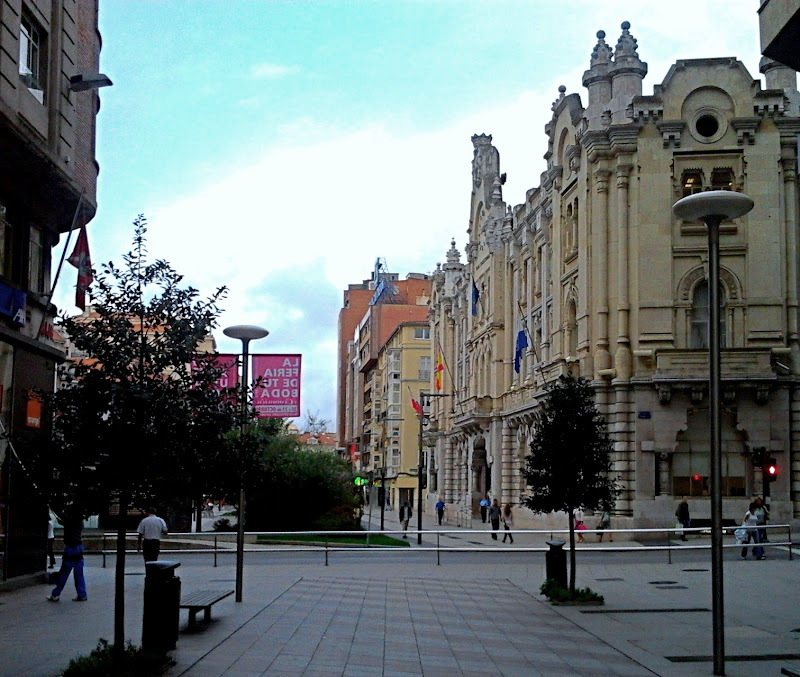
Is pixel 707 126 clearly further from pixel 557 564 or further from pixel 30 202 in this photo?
pixel 30 202

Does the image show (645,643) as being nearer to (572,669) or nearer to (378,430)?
(572,669)

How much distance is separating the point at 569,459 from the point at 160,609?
1016 cm

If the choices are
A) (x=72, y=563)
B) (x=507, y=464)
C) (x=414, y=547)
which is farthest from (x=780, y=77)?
(x=72, y=563)

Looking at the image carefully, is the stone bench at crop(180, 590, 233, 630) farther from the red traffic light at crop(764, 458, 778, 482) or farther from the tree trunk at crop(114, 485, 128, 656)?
the red traffic light at crop(764, 458, 778, 482)

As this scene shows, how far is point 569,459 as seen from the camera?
21000 millimetres

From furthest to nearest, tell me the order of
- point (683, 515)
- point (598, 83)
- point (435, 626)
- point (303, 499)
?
point (303, 499) → point (598, 83) → point (683, 515) → point (435, 626)

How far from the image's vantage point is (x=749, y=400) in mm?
40875

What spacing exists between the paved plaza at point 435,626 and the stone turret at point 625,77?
75.0 feet

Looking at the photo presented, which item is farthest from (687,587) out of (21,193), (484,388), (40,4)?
(484,388)

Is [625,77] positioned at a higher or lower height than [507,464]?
higher

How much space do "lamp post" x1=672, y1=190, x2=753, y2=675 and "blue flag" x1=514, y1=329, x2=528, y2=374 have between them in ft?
135

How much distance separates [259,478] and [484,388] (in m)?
51.2

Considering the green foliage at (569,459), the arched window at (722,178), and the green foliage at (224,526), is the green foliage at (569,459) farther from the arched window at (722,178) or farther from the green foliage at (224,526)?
the green foliage at (224,526)

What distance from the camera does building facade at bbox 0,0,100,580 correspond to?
19484 mm
